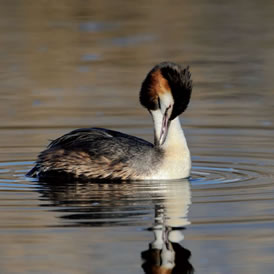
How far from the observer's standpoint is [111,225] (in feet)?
27.0

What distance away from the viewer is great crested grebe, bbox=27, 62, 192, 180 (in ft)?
33.9

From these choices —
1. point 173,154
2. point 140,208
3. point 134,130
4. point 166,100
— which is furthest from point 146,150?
point 134,130

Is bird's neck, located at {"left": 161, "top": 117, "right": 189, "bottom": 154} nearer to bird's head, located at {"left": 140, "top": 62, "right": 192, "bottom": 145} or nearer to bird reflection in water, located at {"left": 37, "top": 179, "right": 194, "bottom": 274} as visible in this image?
bird's head, located at {"left": 140, "top": 62, "right": 192, "bottom": 145}

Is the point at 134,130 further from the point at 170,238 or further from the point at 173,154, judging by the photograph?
the point at 170,238

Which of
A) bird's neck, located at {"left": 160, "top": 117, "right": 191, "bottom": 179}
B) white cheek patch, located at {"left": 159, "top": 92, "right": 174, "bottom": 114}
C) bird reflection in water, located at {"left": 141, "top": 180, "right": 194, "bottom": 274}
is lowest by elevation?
bird reflection in water, located at {"left": 141, "top": 180, "right": 194, "bottom": 274}

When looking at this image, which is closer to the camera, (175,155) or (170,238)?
(170,238)

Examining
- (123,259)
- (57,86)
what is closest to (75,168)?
(123,259)

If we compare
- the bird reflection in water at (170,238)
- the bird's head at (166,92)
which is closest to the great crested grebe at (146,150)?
the bird's head at (166,92)

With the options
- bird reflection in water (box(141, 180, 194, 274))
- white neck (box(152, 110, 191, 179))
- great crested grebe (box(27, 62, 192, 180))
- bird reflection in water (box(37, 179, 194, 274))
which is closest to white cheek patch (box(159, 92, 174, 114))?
great crested grebe (box(27, 62, 192, 180))

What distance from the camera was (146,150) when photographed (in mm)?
10453

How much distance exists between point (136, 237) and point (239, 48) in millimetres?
13867

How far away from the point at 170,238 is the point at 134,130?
205 inches

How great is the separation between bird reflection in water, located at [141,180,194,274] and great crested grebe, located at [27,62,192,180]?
2.18 feet

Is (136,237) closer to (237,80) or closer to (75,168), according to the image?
(75,168)
